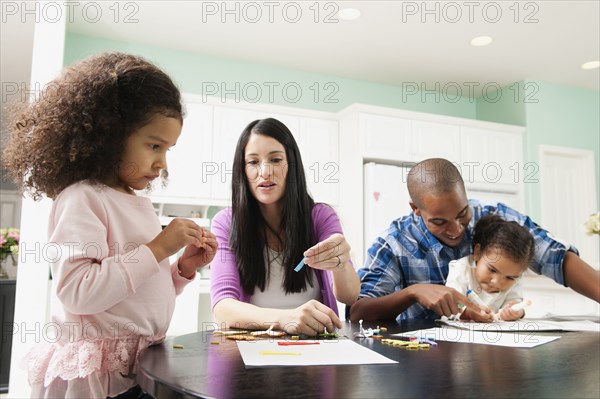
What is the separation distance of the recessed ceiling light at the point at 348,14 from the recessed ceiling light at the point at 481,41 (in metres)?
1.10

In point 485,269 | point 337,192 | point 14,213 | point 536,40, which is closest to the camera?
point 485,269

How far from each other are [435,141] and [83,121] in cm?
421

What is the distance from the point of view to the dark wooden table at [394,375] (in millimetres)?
562

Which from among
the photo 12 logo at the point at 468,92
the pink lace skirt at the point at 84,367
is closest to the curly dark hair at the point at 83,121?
the pink lace skirt at the point at 84,367

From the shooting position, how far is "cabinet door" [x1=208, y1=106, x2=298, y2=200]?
166 inches

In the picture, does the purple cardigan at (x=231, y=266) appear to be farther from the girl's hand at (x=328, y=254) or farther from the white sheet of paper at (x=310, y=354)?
the white sheet of paper at (x=310, y=354)

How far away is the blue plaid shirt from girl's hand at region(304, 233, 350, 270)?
0.41 metres

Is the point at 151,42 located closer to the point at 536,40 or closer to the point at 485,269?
the point at 536,40

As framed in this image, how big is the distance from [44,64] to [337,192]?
8.82ft

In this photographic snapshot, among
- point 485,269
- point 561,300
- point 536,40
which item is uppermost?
Result: point 536,40

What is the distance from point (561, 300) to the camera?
389cm

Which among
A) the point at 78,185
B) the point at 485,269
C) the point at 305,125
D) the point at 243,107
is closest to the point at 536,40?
the point at 305,125

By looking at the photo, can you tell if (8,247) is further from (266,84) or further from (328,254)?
(266,84)

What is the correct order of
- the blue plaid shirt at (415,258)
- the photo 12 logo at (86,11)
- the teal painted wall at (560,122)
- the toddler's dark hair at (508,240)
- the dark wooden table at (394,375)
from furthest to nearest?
1. the teal painted wall at (560,122)
2. the photo 12 logo at (86,11)
3. the blue plaid shirt at (415,258)
4. the toddler's dark hair at (508,240)
5. the dark wooden table at (394,375)
